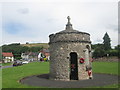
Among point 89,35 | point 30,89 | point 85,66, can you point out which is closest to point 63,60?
point 85,66

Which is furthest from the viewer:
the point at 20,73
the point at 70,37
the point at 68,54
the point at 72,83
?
the point at 20,73

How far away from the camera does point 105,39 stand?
3487 inches

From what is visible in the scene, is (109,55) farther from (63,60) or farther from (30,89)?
(30,89)

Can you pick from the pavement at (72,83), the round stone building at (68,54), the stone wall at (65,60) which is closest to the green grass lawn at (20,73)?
the pavement at (72,83)

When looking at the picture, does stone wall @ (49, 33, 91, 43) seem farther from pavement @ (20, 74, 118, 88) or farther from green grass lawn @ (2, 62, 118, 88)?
green grass lawn @ (2, 62, 118, 88)

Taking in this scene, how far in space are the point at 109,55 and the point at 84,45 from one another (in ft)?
157

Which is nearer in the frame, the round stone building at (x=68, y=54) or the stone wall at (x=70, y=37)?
the round stone building at (x=68, y=54)

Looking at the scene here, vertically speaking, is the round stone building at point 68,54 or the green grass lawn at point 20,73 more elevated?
the round stone building at point 68,54

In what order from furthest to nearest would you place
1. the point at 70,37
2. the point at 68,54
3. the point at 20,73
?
the point at 20,73 < the point at 70,37 < the point at 68,54

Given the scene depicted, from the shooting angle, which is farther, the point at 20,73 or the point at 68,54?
the point at 20,73

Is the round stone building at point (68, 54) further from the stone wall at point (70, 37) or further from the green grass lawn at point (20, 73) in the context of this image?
the green grass lawn at point (20, 73)

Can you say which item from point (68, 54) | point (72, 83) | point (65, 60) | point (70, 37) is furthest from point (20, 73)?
point (72, 83)

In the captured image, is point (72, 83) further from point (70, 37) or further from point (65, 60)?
point (70, 37)

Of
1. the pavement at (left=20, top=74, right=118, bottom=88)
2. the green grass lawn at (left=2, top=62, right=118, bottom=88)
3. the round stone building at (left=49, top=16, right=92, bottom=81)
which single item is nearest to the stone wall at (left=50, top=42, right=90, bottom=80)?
the round stone building at (left=49, top=16, right=92, bottom=81)
